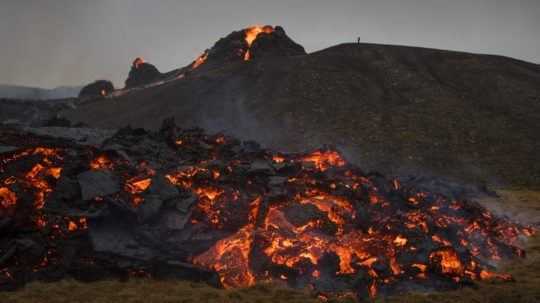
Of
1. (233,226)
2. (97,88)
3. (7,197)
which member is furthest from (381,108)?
(97,88)

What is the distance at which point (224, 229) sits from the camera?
10.3m

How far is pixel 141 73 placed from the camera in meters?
99.5

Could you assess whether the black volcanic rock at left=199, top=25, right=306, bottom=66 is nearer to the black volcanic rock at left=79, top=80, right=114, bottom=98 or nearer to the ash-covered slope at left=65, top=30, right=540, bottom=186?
the ash-covered slope at left=65, top=30, right=540, bottom=186

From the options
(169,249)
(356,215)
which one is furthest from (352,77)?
(169,249)

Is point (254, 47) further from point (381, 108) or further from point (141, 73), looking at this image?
point (141, 73)

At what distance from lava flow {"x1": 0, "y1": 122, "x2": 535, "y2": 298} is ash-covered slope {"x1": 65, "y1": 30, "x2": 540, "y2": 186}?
13967mm

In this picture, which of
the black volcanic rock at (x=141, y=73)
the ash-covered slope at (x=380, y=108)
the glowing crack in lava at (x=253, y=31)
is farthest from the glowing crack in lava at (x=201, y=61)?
the black volcanic rock at (x=141, y=73)

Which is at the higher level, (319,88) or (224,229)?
(319,88)

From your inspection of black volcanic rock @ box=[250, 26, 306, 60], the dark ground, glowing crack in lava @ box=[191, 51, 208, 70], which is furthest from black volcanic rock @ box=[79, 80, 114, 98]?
black volcanic rock @ box=[250, 26, 306, 60]

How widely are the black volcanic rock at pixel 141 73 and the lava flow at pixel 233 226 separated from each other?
9020cm

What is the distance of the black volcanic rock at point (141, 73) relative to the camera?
98.0 meters

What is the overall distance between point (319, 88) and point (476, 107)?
1595cm

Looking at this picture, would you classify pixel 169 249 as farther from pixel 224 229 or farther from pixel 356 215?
pixel 356 215

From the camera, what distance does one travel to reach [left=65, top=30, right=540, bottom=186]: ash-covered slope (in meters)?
28.1
